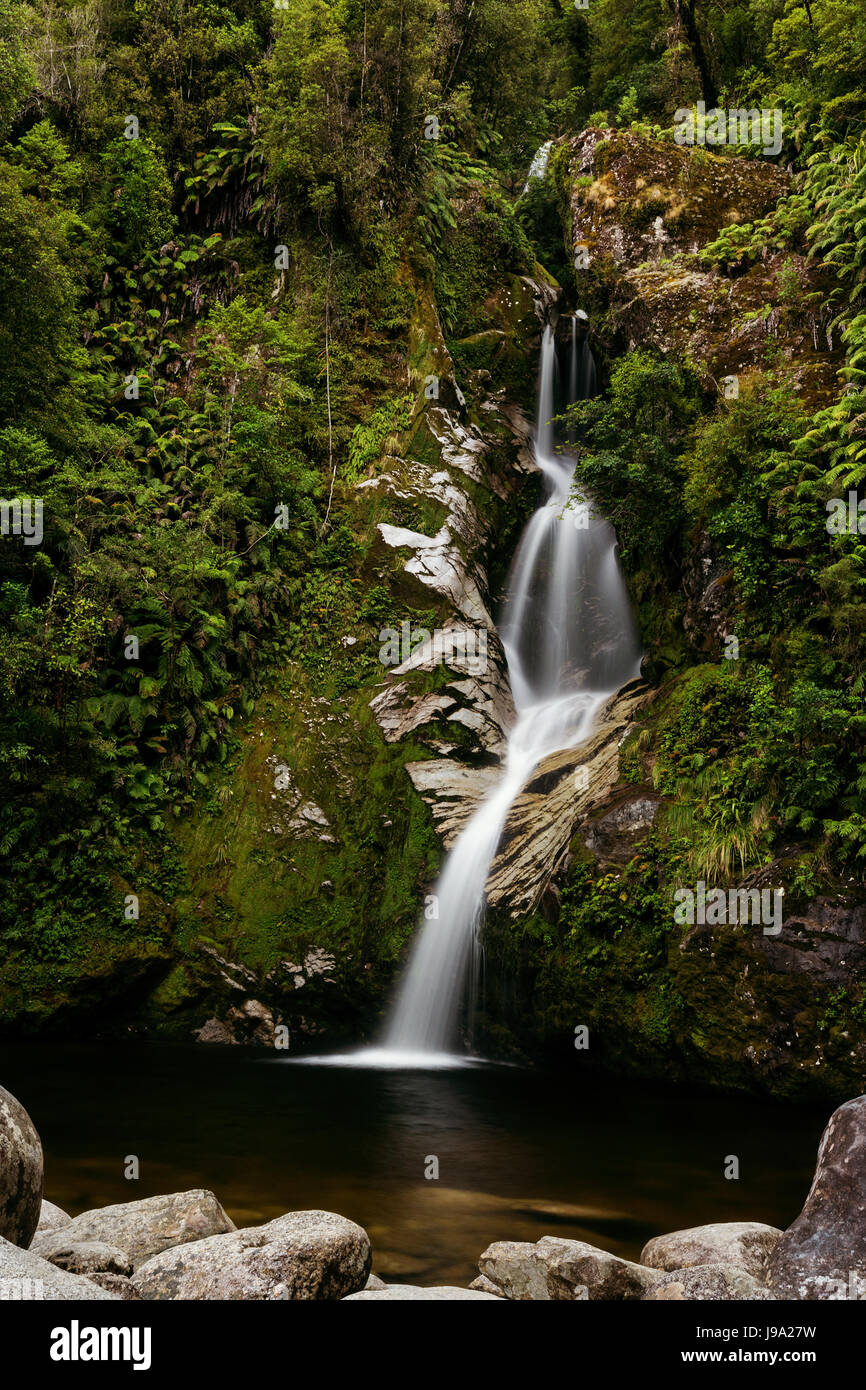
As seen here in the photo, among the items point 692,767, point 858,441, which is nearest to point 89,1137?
point 692,767

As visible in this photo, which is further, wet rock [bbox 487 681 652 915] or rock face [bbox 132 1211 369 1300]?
wet rock [bbox 487 681 652 915]

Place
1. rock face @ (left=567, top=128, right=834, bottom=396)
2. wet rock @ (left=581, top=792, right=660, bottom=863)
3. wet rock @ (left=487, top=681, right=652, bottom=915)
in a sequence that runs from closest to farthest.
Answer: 1. wet rock @ (left=581, top=792, right=660, bottom=863)
2. wet rock @ (left=487, top=681, right=652, bottom=915)
3. rock face @ (left=567, top=128, right=834, bottom=396)

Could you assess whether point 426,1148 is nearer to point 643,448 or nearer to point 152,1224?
point 152,1224

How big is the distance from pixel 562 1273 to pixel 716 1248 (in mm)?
1039

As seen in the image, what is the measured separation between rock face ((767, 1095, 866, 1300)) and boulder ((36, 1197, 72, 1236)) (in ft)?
14.4

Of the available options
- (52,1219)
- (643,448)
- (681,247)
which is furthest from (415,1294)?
(681,247)

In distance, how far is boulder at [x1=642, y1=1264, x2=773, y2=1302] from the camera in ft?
13.8

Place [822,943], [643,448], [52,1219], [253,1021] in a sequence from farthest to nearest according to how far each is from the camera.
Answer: [643,448], [253,1021], [822,943], [52,1219]

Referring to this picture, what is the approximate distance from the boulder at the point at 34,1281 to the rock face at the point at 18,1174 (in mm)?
516

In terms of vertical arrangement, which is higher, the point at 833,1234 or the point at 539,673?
the point at 539,673

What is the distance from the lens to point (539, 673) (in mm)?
16906

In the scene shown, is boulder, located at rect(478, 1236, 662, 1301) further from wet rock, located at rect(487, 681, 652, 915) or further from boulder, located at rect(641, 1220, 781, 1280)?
wet rock, located at rect(487, 681, 652, 915)

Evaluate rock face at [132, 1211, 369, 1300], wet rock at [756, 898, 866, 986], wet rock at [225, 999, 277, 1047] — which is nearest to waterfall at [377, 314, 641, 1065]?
wet rock at [225, 999, 277, 1047]

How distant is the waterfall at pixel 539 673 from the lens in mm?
11930
